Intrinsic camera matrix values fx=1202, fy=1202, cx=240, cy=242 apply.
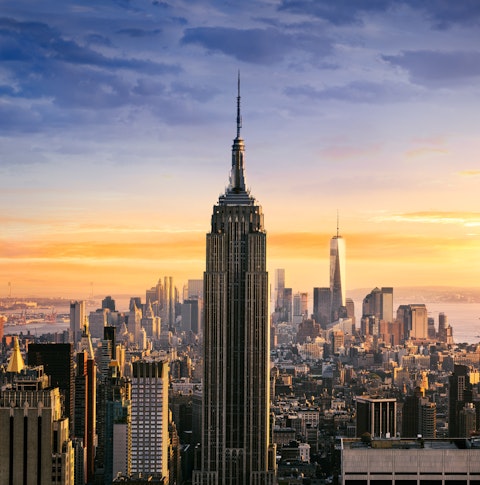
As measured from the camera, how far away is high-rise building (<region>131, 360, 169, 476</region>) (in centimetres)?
2584

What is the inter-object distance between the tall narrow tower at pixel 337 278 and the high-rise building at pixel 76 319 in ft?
17.7

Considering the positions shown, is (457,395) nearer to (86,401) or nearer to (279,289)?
(279,289)

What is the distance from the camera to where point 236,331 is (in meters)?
26.0

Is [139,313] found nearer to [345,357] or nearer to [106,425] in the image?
[106,425]

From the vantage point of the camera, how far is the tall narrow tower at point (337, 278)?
25.4 m

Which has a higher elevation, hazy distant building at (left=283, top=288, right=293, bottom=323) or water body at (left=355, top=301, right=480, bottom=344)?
hazy distant building at (left=283, top=288, right=293, bottom=323)

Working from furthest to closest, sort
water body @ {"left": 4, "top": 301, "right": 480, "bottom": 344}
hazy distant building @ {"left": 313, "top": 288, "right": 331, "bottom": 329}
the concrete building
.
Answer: hazy distant building @ {"left": 313, "top": 288, "right": 331, "bottom": 329} → water body @ {"left": 4, "top": 301, "right": 480, "bottom": 344} → the concrete building

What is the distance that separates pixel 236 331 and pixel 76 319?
407 centimetres

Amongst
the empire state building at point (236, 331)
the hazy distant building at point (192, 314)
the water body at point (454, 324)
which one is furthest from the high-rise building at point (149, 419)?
the water body at point (454, 324)

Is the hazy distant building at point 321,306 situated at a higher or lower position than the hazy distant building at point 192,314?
higher

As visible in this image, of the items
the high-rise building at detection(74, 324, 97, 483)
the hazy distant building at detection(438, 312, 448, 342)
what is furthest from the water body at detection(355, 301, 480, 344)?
the high-rise building at detection(74, 324, 97, 483)

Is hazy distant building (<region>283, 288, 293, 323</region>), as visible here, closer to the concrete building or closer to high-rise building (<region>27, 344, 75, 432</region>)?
high-rise building (<region>27, 344, 75, 432</region>)

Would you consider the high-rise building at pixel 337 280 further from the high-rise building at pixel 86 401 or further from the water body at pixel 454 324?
the high-rise building at pixel 86 401

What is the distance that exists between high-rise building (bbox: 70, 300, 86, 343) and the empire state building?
2.83 m
